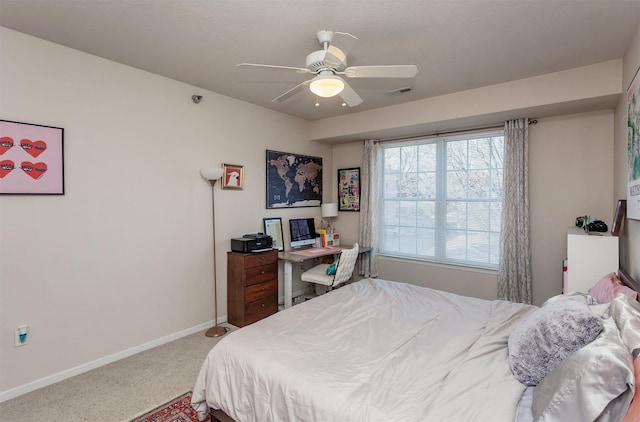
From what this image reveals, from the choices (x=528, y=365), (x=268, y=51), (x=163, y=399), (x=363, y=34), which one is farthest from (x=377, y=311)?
(x=268, y=51)

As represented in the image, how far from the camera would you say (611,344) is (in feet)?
3.57

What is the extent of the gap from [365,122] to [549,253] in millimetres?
2617

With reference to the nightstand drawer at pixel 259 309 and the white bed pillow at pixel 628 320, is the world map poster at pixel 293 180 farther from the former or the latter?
the white bed pillow at pixel 628 320

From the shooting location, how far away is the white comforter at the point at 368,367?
1254mm

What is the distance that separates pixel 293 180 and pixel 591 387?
151 inches

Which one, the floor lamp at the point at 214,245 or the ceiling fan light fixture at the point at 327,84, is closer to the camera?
the ceiling fan light fixture at the point at 327,84

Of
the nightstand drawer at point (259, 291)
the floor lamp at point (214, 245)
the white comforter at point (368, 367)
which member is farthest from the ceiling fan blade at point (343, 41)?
the nightstand drawer at point (259, 291)

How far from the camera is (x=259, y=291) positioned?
11.8ft

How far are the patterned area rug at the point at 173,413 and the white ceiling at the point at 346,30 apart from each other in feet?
8.54

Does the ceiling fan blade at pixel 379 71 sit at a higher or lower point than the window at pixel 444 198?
higher

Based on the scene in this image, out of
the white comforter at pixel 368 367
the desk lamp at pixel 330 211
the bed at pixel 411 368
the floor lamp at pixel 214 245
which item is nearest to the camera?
the bed at pixel 411 368

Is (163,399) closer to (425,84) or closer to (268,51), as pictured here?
(268,51)

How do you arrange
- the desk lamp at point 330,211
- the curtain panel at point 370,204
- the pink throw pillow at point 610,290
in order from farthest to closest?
the desk lamp at point 330,211 < the curtain panel at point 370,204 < the pink throw pillow at point 610,290

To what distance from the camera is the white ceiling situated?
1.96 meters
